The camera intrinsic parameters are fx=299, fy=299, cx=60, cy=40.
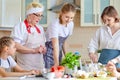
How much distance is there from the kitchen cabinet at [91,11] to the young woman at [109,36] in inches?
63.7

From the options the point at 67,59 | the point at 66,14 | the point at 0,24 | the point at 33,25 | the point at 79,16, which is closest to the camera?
the point at 67,59

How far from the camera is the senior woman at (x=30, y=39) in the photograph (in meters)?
2.66

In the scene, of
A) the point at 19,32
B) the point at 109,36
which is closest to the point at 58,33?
the point at 19,32

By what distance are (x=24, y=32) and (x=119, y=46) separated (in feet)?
2.77

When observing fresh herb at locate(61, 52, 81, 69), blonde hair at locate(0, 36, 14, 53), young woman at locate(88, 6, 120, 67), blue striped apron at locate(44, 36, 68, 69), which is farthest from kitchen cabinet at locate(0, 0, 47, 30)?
fresh herb at locate(61, 52, 81, 69)

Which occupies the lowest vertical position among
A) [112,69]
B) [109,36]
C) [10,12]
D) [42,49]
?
[112,69]

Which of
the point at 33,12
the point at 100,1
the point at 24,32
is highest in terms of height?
the point at 100,1

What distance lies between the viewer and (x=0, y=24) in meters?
4.19

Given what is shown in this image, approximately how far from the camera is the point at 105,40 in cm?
258

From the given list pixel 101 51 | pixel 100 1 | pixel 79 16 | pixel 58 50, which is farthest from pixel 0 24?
pixel 101 51

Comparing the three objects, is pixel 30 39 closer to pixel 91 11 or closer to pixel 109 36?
pixel 109 36

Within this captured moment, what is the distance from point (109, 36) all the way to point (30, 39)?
0.71 metres

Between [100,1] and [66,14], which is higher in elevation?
[100,1]

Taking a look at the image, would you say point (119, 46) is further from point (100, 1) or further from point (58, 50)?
point (100, 1)
